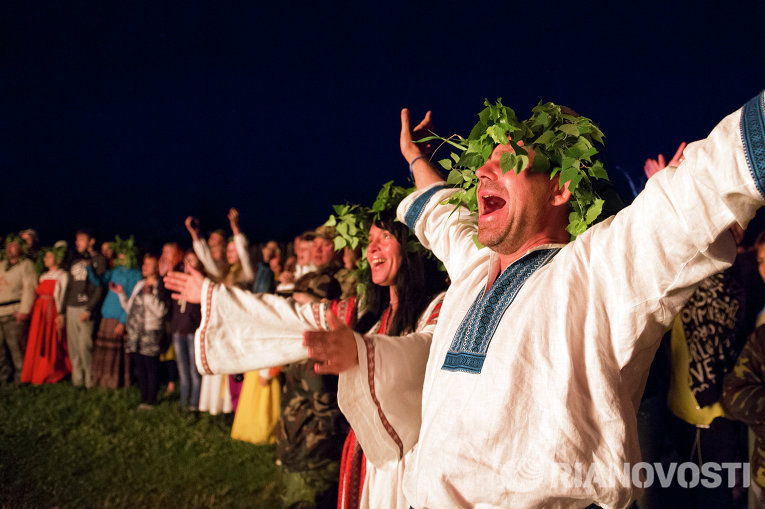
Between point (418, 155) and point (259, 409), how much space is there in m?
3.25

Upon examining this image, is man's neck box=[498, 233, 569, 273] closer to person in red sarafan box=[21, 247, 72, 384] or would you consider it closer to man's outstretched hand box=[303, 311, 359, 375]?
man's outstretched hand box=[303, 311, 359, 375]

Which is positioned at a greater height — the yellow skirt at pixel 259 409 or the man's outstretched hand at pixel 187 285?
the man's outstretched hand at pixel 187 285

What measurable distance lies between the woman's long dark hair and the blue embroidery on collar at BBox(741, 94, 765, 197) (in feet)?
5.25

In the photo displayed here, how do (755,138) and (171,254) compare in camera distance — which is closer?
(755,138)

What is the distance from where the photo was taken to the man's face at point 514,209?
1.69 m

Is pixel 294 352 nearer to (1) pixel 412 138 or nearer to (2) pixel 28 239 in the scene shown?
(1) pixel 412 138

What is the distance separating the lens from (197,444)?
5.14 m

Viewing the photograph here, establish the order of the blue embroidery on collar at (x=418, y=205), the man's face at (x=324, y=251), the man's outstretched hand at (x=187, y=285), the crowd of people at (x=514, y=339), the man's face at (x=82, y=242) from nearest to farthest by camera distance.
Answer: the crowd of people at (x=514, y=339), the man's outstretched hand at (x=187, y=285), the blue embroidery on collar at (x=418, y=205), the man's face at (x=324, y=251), the man's face at (x=82, y=242)

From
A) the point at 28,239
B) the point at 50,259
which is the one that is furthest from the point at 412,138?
the point at 28,239

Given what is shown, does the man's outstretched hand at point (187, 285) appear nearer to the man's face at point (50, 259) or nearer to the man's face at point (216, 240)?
the man's face at point (216, 240)

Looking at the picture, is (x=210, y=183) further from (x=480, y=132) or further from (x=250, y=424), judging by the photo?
(x=480, y=132)

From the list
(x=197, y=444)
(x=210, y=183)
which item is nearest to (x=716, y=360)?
(x=197, y=444)

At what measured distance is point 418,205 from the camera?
2.31m

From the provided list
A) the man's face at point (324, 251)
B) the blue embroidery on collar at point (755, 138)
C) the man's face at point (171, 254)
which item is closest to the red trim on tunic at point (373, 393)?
the blue embroidery on collar at point (755, 138)
